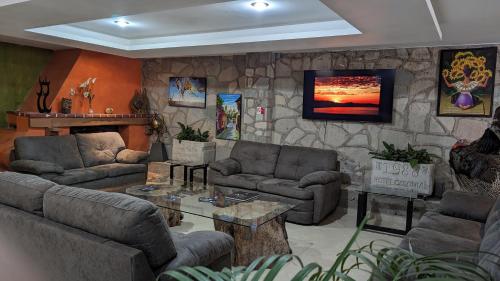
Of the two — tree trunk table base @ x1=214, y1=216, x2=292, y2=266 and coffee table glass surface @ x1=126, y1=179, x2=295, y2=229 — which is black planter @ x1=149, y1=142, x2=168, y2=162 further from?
tree trunk table base @ x1=214, y1=216, x2=292, y2=266

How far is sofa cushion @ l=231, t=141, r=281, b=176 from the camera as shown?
5379 mm

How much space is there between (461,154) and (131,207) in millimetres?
3545

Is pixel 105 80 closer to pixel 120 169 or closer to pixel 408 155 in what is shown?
pixel 120 169

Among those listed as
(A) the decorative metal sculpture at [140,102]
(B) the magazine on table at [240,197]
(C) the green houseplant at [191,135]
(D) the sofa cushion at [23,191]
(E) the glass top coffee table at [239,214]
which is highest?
(A) the decorative metal sculpture at [140,102]

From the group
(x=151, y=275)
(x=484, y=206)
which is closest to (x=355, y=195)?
(x=484, y=206)

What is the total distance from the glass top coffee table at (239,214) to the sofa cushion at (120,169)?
4.10 ft

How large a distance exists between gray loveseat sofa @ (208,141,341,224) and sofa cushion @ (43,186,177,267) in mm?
2624

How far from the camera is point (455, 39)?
13.8ft

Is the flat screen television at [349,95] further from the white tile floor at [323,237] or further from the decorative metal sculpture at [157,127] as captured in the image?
the decorative metal sculpture at [157,127]

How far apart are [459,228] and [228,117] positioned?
4.17 metres

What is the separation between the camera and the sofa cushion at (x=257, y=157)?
538 cm

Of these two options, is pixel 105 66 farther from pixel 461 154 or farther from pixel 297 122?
pixel 461 154

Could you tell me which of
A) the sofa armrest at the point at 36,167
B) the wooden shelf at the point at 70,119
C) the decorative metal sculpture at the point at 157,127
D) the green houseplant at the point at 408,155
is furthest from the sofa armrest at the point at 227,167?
the wooden shelf at the point at 70,119

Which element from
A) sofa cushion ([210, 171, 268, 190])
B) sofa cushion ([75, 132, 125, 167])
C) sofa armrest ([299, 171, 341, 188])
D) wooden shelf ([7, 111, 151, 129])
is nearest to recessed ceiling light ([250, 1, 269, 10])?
sofa armrest ([299, 171, 341, 188])
